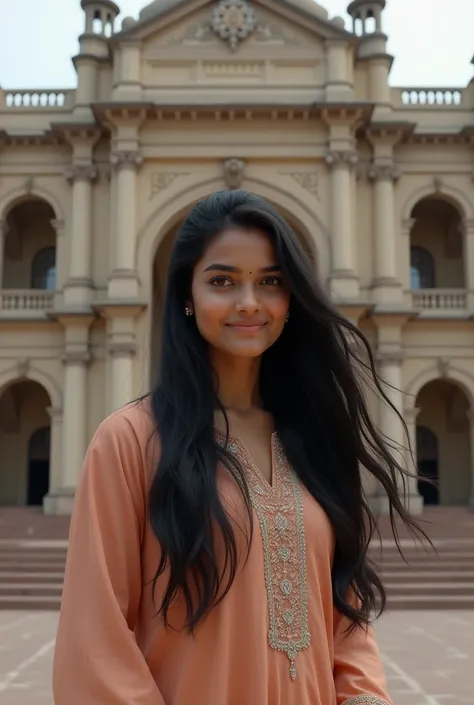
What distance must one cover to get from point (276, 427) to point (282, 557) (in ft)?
1.46

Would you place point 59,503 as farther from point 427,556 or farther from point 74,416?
point 427,556

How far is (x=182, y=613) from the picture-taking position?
6.03ft

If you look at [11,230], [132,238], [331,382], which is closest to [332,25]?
[132,238]

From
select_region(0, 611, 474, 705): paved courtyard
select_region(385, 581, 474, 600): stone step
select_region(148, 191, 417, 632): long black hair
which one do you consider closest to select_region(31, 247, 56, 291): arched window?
select_region(0, 611, 474, 705): paved courtyard

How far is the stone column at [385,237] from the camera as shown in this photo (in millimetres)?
22062

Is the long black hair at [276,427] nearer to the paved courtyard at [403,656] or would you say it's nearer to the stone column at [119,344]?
the paved courtyard at [403,656]

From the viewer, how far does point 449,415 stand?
25.1 metres

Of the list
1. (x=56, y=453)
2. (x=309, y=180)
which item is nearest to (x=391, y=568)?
(x=56, y=453)

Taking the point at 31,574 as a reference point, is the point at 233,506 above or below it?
above

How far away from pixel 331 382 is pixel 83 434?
19.8m

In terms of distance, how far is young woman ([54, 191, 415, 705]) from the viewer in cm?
179

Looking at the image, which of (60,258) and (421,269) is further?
(421,269)

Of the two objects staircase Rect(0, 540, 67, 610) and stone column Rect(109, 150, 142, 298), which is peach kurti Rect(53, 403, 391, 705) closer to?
staircase Rect(0, 540, 67, 610)

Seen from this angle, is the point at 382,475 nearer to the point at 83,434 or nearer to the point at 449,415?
the point at 83,434
